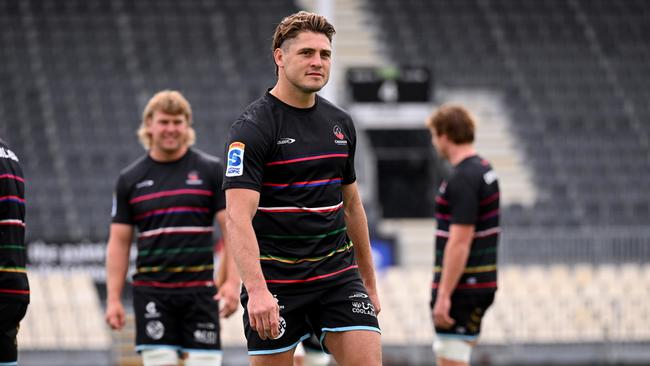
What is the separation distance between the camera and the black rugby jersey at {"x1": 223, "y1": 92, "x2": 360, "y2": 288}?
4645 millimetres

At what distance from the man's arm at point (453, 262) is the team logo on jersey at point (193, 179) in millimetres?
1540

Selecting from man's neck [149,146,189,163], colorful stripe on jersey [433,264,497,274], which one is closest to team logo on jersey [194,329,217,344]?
man's neck [149,146,189,163]

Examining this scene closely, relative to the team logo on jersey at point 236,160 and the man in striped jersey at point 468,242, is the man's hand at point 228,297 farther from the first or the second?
the team logo on jersey at point 236,160

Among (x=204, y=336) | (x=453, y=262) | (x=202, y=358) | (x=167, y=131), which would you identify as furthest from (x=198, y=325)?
(x=453, y=262)

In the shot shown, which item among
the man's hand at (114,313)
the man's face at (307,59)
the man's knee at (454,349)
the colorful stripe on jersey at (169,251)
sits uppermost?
the man's face at (307,59)

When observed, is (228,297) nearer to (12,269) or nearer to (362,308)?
(12,269)

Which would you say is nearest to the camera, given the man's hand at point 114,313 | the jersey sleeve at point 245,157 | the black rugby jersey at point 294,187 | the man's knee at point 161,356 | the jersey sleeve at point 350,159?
the jersey sleeve at point 245,157

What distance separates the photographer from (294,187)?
4699 mm

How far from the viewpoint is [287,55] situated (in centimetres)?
465

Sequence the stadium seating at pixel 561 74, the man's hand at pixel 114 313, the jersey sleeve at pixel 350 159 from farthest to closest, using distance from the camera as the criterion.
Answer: the stadium seating at pixel 561 74 < the man's hand at pixel 114 313 < the jersey sleeve at pixel 350 159

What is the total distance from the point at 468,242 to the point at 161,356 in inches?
76.0

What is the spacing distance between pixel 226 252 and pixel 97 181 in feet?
36.5

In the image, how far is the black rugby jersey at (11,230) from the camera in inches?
196

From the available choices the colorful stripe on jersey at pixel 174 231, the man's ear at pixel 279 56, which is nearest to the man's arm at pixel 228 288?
the colorful stripe on jersey at pixel 174 231
